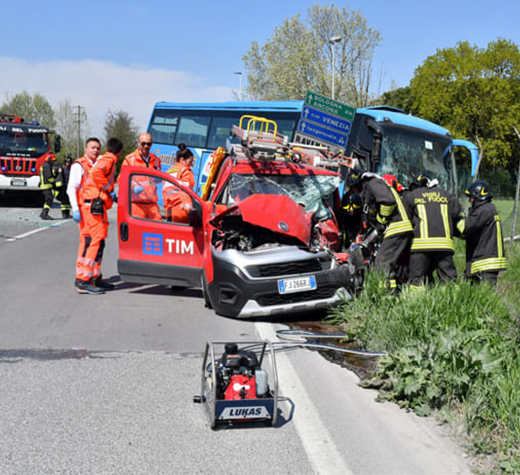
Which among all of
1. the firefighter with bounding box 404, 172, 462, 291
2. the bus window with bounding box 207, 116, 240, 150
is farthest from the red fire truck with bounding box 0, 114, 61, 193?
the firefighter with bounding box 404, 172, 462, 291

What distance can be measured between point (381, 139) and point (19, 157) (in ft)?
47.9

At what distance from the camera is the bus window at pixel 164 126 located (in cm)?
1895

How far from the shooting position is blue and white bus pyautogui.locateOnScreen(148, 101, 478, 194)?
1369 cm

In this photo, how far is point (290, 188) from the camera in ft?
27.2

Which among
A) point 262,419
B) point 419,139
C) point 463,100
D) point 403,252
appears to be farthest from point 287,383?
point 463,100

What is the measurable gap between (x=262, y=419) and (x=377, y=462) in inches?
32.0

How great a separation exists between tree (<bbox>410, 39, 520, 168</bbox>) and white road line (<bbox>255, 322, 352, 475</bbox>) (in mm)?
37305

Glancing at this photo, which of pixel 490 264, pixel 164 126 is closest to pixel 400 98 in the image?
pixel 164 126

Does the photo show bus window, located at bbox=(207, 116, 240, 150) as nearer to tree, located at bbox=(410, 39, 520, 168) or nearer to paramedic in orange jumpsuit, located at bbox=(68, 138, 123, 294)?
paramedic in orange jumpsuit, located at bbox=(68, 138, 123, 294)

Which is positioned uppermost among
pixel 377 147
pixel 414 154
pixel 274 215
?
pixel 377 147

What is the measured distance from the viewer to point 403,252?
7961 mm

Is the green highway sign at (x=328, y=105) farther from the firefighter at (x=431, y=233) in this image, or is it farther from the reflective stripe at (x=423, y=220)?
the reflective stripe at (x=423, y=220)

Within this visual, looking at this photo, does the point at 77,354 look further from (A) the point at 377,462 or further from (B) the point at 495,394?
(B) the point at 495,394

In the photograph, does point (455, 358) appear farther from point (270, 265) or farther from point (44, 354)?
point (44, 354)
